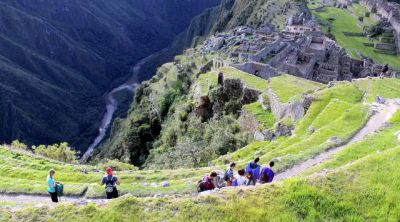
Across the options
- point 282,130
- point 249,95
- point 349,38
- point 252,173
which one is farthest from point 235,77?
point 349,38

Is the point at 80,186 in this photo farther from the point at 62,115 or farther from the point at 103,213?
the point at 62,115

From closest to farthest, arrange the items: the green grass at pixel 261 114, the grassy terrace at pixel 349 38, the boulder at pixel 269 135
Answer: the boulder at pixel 269 135
the green grass at pixel 261 114
the grassy terrace at pixel 349 38

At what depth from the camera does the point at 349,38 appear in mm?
98188

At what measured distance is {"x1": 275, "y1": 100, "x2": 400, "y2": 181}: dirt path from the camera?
61.0ft

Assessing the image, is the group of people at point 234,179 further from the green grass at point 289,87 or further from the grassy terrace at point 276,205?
the green grass at point 289,87

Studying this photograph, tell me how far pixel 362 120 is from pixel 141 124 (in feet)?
152

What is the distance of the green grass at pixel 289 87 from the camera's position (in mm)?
33094

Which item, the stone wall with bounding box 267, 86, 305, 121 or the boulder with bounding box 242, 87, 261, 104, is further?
the boulder with bounding box 242, 87, 261, 104

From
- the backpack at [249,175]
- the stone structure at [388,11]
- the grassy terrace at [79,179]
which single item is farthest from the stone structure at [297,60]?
the stone structure at [388,11]

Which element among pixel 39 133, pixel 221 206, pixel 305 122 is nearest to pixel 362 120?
pixel 305 122

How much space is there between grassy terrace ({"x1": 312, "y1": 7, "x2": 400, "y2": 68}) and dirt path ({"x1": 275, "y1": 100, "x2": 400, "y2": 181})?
53.4 m

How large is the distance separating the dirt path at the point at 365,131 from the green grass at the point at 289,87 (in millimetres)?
8160

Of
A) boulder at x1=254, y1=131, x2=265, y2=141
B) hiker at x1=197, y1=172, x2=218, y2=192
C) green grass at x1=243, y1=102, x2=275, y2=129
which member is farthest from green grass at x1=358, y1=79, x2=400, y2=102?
hiker at x1=197, y1=172, x2=218, y2=192

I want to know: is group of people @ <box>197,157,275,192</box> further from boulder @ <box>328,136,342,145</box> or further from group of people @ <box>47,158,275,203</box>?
boulder @ <box>328,136,342,145</box>
